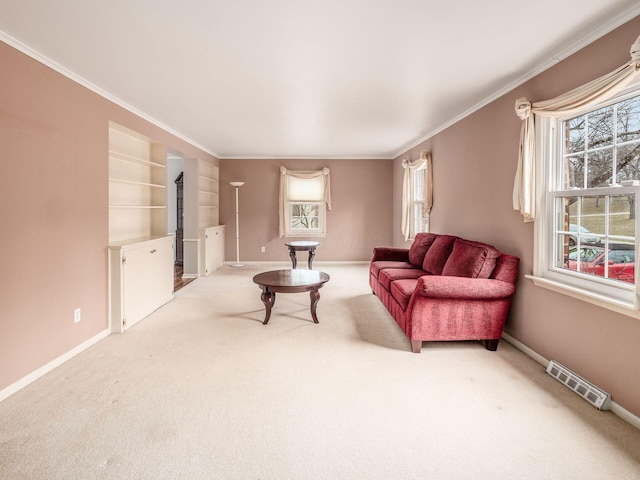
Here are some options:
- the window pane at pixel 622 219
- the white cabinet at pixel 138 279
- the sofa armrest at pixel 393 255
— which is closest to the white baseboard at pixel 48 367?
the white cabinet at pixel 138 279

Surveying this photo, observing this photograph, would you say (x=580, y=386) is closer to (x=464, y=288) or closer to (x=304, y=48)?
(x=464, y=288)

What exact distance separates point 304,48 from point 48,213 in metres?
2.30

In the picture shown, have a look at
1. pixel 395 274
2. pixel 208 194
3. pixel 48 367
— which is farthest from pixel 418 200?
pixel 48 367

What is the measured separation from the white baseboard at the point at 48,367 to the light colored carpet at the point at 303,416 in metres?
0.05

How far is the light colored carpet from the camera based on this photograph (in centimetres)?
170

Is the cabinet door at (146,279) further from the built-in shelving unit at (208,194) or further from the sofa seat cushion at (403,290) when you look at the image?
the sofa seat cushion at (403,290)

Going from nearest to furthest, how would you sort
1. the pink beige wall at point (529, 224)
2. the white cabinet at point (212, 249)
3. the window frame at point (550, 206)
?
1. the pink beige wall at point (529, 224)
2. the window frame at point (550, 206)
3. the white cabinet at point (212, 249)

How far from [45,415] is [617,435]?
10.7 ft

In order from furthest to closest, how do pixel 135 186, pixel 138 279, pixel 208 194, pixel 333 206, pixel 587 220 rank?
pixel 333 206 → pixel 208 194 → pixel 135 186 → pixel 138 279 → pixel 587 220

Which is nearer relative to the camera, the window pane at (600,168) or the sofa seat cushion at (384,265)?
the window pane at (600,168)

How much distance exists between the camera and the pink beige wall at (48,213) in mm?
2371

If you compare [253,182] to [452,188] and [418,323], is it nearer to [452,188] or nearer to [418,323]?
[452,188]

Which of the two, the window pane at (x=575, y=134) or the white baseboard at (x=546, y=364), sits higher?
the window pane at (x=575, y=134)

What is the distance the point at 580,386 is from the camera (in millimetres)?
2355
